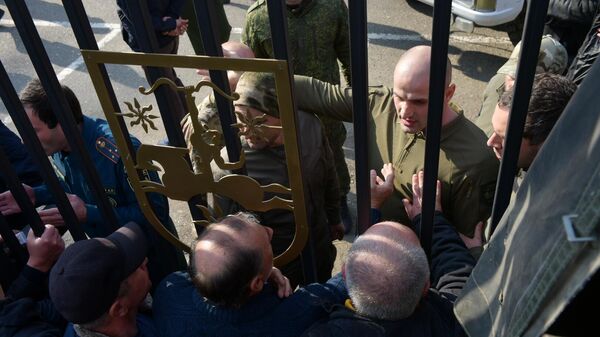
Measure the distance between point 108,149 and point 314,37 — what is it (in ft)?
4.76

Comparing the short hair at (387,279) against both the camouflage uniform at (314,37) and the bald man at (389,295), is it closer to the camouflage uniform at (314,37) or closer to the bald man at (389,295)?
the bald man at (389,295)

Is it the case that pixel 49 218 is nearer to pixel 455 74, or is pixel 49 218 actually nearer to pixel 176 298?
pixel 176 298

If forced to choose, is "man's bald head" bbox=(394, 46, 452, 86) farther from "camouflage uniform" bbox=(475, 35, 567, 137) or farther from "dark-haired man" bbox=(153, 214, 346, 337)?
"dark-haired man" bbox=(153, 214, 346, 337)

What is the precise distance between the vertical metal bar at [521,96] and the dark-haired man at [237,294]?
1.83ft

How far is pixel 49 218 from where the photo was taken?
212 centimetres

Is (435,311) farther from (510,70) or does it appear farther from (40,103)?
(40,103)

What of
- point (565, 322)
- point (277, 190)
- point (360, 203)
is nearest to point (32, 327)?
point (277, 190)

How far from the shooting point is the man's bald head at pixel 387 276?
4.59 ft

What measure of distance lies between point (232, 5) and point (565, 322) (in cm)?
600

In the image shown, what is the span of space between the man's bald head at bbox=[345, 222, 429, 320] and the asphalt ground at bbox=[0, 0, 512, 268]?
2.71 metres

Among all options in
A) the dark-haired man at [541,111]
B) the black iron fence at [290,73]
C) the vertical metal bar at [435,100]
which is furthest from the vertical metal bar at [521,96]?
the dark-haired man at [541,111]

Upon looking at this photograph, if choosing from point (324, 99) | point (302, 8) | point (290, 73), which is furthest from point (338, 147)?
point (290, 73)

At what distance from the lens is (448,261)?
161 centimetres

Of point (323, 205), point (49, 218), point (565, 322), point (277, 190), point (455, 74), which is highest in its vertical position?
point (277, 190)
